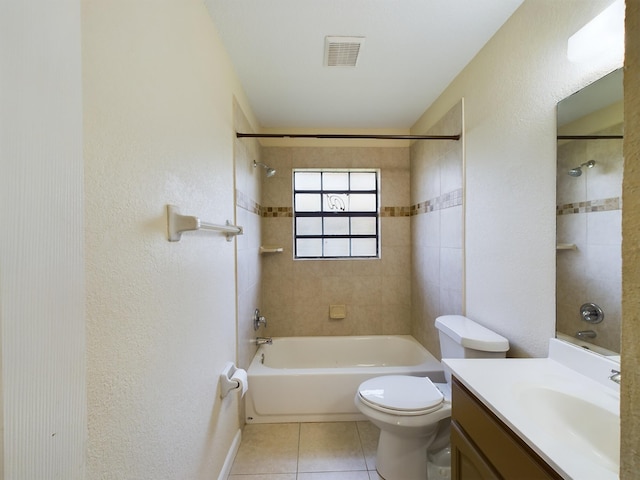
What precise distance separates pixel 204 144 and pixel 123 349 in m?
0.91

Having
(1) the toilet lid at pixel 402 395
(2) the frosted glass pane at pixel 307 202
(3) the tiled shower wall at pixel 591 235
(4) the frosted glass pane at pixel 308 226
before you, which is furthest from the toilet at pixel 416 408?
(2) the frosted glass pane at pixel 307 202

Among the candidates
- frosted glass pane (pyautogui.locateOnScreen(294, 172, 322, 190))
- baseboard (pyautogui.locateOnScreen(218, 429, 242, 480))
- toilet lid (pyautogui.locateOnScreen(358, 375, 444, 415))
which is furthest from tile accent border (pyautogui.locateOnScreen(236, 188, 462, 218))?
baseboard (pyautogui.locateOnScreen(218, 429, 242, 480))

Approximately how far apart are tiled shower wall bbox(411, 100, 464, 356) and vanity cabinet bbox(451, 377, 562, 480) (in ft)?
2.88

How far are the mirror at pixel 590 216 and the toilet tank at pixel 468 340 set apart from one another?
0.93 ft

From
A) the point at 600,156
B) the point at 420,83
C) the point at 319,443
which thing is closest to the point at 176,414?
the point at 319,443

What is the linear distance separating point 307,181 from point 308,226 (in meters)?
0.45

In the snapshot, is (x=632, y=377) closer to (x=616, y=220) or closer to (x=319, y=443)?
(x=616, y=220)

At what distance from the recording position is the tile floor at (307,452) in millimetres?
1604

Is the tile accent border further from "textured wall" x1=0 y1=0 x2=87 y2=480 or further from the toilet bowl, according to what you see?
"textured wall" x1=0 y1=0 x2=87 y2=480

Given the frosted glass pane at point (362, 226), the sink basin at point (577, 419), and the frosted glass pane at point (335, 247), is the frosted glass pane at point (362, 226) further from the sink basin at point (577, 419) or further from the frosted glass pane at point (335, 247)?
the sink basin at point (577, 419)

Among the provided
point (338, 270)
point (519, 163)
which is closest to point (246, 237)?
point (338, 270)

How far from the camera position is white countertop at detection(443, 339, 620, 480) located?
2.24 feet

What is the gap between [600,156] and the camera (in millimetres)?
977

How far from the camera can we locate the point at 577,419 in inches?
34.7
